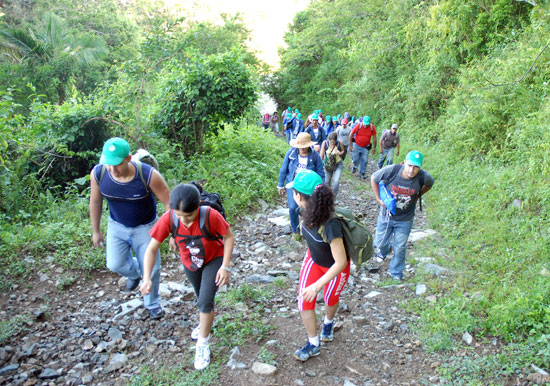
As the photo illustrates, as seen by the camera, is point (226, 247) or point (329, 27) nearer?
point (226, 247)

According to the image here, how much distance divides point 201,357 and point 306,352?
0.94 m

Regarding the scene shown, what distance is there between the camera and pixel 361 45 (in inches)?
766

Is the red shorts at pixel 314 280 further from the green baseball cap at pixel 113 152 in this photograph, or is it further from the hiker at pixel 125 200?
the green baseball cap at pixel 113 152

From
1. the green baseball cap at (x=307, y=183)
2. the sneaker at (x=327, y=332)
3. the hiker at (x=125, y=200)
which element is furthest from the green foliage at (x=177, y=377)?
the green baseball cap at (x=307, y=183)

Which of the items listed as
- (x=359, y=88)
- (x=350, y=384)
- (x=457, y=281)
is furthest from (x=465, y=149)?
(x=359, y=88)

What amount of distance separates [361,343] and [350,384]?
0.68m

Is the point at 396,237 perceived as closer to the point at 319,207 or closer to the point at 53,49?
the point at 319,207

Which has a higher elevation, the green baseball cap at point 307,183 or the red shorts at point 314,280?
the green baseball cap at point 307,183

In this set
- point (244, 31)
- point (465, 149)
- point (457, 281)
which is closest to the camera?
point (457, 281)

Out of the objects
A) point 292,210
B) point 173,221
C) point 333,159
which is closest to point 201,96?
point 333,159

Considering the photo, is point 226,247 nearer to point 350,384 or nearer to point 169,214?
point 169,214

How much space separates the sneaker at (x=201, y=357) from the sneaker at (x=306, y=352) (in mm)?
803

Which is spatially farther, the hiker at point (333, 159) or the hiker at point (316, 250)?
the hiker at point (333, 159)

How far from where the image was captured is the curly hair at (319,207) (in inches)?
116
